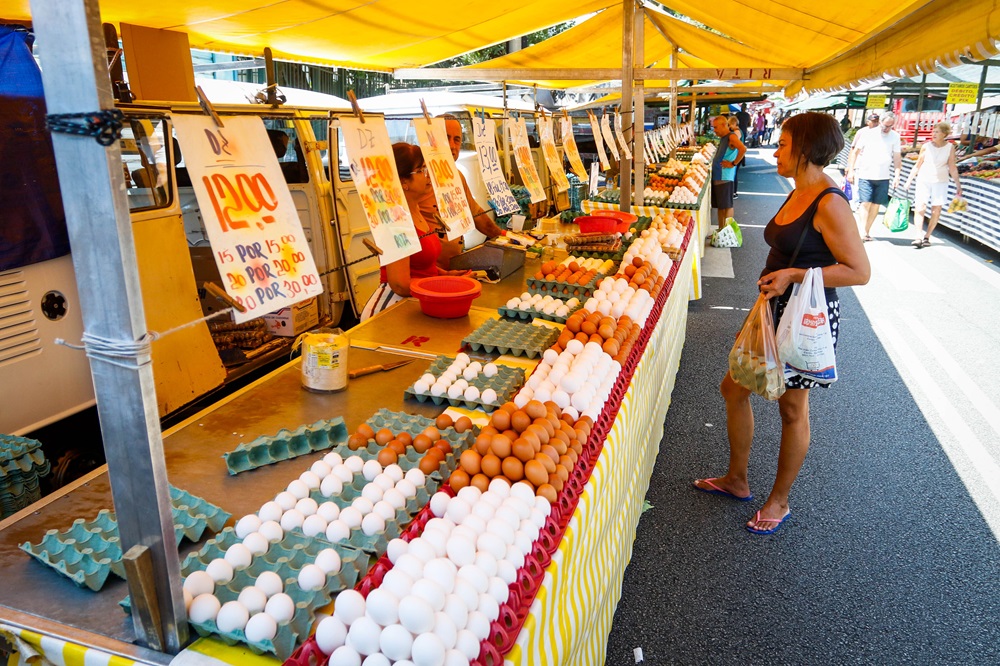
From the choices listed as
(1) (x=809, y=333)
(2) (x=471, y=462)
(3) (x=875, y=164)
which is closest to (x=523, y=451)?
(2) (x=471, y=462)

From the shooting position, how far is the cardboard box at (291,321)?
5992 mm

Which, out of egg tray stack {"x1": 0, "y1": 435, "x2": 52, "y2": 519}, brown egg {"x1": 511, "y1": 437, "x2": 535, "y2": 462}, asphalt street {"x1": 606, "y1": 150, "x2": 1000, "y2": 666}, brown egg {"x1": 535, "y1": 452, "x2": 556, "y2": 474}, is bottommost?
asphalt street {"x1": 606, "y1": 150, "x2": 1000, "y2": 666}

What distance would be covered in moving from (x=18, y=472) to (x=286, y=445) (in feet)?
3.72

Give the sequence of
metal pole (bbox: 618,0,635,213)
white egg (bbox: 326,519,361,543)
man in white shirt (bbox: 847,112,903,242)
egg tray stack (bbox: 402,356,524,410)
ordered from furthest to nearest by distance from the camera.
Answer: man in white shirt (bbox: 847,112,903,242)
metal pole (bbox: 618,0,635,213)
egg tray stack (bbox: 402,356,524,410)
white egg (bbox: 326,519,361,543)

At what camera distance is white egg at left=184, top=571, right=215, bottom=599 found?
158 centimetres

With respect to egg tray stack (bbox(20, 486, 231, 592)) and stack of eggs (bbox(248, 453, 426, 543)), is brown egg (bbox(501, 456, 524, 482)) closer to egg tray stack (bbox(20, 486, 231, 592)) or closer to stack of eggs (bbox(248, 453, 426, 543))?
stack of eggs (bbox(248, 453, 426, 543))

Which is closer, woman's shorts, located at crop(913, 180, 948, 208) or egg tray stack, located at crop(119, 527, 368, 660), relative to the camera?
egg tray stack, located at crop(119, 527, 368, 660)

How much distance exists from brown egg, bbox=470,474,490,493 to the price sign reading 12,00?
2.57 feet

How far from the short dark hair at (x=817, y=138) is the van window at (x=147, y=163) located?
3.89 metres

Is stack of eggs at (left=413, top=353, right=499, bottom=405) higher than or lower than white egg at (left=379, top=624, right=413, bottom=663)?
higher

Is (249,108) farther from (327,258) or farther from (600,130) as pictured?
(600,130)

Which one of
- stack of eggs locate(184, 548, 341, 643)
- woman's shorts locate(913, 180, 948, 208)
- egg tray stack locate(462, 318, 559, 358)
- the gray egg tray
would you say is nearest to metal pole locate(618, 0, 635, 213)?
egg tray stack locate(462, 318, 559, 358)

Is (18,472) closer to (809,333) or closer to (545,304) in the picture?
(545,304)

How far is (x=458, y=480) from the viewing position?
2090mm
